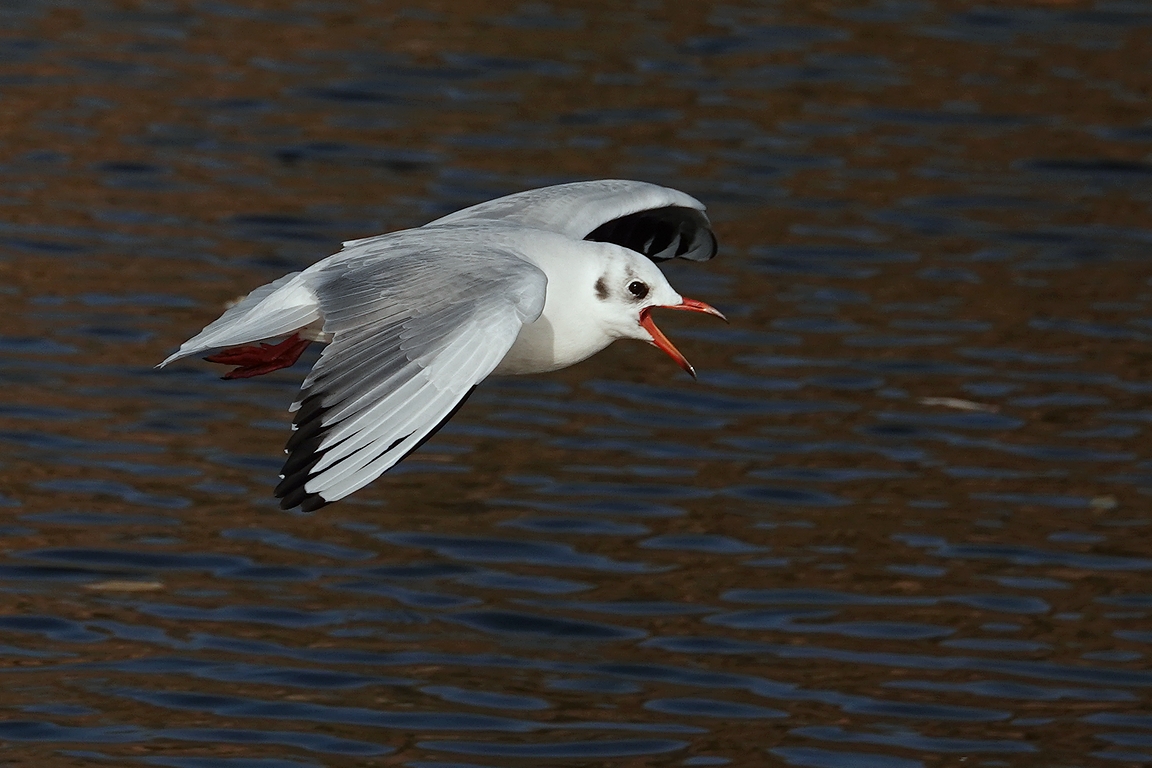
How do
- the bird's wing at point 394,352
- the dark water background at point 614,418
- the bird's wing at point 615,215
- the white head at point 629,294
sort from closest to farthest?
the bird's wing at point 394,352 < the white head at point 629,294 < the bird's wing at point 615,215 < the dark water background at point 614,418

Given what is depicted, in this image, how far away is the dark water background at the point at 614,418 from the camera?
877cm

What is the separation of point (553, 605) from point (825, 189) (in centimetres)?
599

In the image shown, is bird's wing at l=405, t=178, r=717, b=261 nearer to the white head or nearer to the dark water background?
the white head

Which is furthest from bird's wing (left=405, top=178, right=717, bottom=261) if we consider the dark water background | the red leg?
the dark water background

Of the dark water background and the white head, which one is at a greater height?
the white head

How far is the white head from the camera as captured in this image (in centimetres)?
762

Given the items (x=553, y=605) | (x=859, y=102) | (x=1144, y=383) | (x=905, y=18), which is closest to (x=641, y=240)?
(x=553, y=605)

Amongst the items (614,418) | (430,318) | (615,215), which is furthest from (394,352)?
(614,418)

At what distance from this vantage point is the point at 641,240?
9031 millimetres

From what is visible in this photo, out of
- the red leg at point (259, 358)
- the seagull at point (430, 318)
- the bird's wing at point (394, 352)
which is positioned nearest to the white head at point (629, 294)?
the seagull at point (430, 318)

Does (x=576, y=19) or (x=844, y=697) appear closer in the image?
(x=844, y=697)

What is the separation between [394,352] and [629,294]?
1264mm

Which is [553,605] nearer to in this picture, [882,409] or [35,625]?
[35,625]

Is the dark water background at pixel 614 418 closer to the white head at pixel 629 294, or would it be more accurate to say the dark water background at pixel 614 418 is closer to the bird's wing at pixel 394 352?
the white head at pixel 629 294
